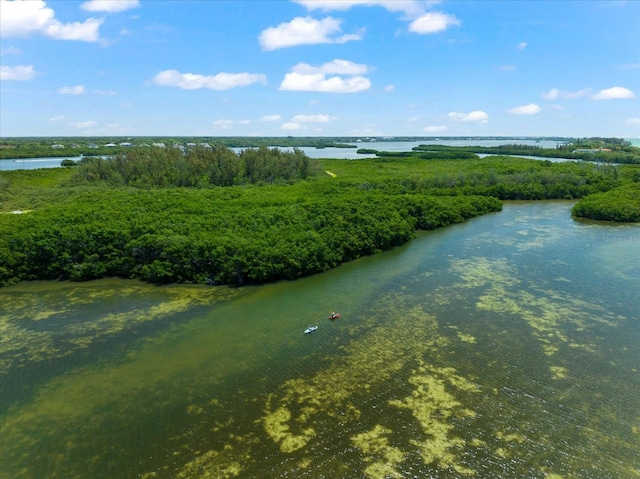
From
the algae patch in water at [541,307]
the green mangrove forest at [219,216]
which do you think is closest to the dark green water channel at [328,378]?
the algae patch in water at [541,307]

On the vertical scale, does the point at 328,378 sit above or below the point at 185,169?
below

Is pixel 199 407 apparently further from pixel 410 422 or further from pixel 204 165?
pixel 204 165

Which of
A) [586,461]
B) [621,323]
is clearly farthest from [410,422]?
[621,323]

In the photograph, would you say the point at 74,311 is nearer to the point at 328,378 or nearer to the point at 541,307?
the point at 328,378

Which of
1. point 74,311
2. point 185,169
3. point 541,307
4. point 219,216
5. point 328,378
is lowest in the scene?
point 328,378

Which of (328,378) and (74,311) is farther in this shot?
(74,311)

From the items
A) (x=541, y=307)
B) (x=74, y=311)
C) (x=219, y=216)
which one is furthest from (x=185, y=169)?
(x=541, y=307)
